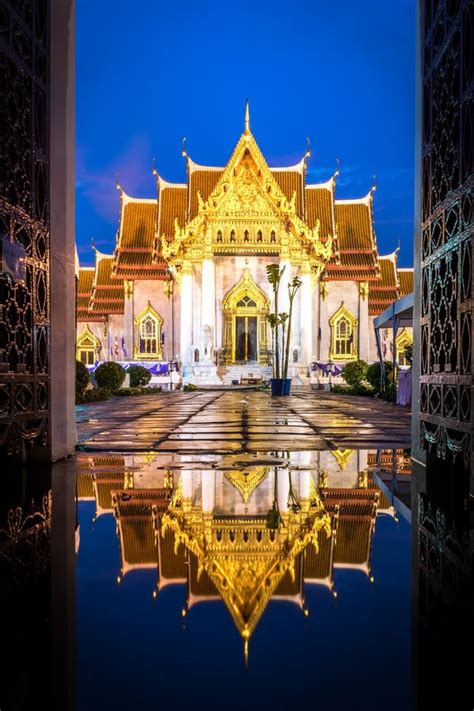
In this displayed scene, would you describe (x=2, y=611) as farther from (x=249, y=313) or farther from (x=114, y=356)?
(x=114, y=356)

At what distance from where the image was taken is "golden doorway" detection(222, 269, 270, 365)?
35906 millimetres

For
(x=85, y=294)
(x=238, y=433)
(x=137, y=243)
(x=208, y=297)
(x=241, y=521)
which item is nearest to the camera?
(x=241, y=521)

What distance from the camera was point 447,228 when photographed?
530cm

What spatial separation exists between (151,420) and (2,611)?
30.0ft

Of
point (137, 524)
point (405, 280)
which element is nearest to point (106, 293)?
point (405, 280)

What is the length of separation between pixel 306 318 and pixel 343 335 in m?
4.27

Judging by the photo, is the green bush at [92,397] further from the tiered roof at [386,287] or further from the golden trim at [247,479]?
the tiered roof at [386,287]

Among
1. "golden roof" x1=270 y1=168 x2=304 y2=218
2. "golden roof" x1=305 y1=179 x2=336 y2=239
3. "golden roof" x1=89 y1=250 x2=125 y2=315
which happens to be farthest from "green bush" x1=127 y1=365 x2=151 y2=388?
"golden roof" x1=270 y1=168 x2=304 y2=218

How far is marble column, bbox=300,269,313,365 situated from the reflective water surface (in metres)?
30.7

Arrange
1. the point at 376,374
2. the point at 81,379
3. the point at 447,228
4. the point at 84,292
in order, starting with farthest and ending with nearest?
the point at 84,292, the point at 376,374, the point at 81,379, the point at 447,228

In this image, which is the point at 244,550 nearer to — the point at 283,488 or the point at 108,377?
the point at 283,488

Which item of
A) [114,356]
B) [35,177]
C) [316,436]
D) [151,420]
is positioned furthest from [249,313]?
[35,177]

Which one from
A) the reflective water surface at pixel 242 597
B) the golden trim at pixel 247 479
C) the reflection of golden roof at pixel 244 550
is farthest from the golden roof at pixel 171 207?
the reflection of golden roof at pixel 244 550

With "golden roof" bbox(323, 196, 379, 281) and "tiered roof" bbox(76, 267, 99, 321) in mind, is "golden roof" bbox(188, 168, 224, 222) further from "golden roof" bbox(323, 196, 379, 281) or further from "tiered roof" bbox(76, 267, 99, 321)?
"tiered roof" bbox(76, 267, 99, 321)
